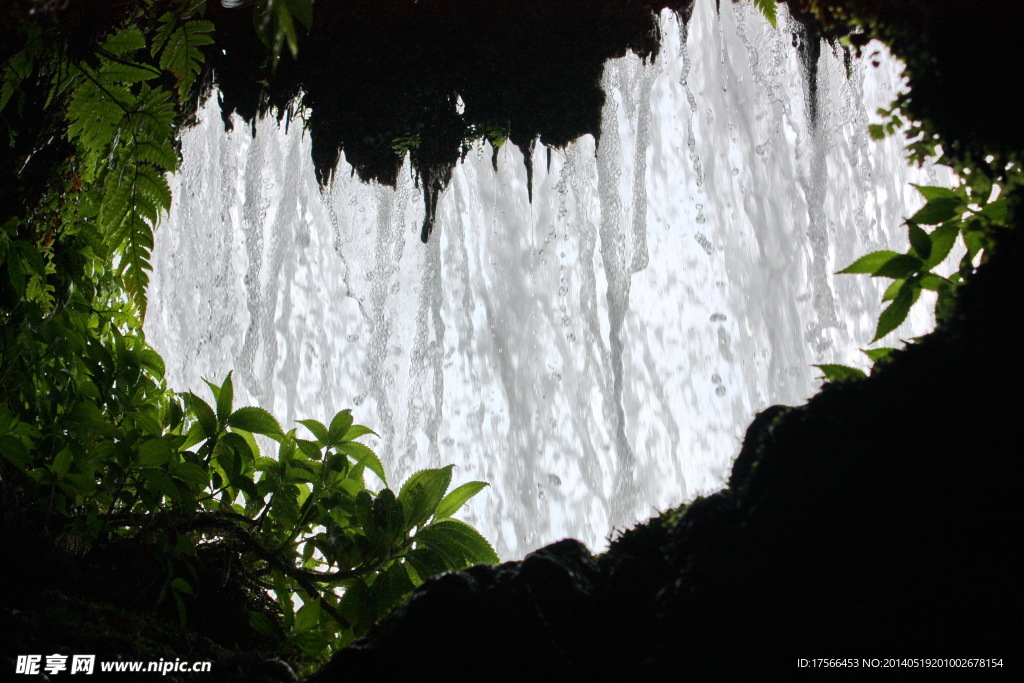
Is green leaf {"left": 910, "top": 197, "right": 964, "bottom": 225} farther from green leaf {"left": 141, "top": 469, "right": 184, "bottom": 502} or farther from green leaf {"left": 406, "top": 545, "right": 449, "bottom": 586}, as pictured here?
green leaf {"left": 141, "top": 469, "right": 184, "bottom": 502}

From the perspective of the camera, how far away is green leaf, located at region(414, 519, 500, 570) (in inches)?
61.1

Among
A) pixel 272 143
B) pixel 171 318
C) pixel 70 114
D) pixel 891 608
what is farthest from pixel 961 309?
pixel 171 318

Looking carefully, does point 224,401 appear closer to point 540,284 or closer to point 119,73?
point 119,73

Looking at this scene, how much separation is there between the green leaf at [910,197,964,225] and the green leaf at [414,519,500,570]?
119cm

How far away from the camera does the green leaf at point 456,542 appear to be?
155 centimetres

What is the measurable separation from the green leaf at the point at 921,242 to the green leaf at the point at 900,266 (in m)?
0.01

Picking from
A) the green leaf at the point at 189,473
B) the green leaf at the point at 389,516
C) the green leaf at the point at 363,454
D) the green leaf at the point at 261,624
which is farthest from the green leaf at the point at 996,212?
the green leaf at the point at 189,473

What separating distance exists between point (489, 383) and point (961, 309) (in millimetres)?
3644

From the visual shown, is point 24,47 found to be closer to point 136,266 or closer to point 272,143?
point 136,266

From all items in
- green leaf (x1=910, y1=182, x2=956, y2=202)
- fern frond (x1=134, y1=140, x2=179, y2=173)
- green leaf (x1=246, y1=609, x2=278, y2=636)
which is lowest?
green leaf (x1=246, y1=609, x2=278, y2=636)

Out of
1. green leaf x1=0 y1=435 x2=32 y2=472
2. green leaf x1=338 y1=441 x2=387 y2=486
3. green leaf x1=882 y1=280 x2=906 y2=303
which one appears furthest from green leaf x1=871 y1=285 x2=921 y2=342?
green leaf x1=0 y1=435 x2=32 y2=472

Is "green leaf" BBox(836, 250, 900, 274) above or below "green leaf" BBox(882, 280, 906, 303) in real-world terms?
above

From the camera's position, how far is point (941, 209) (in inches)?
42.8

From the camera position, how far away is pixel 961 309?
0.67 meters
